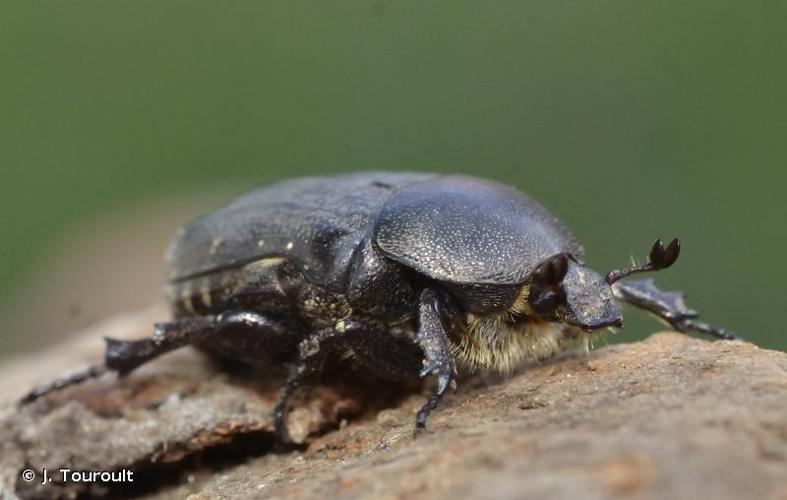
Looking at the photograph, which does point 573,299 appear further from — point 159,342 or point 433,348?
point 159,342

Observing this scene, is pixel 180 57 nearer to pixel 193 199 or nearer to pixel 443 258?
pixel 193 199

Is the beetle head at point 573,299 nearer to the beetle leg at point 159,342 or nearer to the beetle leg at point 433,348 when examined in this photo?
the beetle leg at point 433,348

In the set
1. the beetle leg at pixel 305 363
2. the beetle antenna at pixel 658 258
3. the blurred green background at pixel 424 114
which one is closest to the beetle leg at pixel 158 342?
the beetle leg at pixel 305 363

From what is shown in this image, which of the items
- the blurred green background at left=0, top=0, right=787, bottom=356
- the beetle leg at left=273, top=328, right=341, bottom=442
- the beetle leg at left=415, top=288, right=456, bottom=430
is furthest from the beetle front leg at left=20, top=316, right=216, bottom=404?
the blurred green background at left=0, top=0, right=787, bottom=356

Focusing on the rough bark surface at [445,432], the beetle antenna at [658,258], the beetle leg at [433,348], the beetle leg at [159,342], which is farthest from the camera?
the beetle leg at [159,342]

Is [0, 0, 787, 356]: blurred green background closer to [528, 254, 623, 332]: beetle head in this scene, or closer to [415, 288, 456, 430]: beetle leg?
[528, 254, 623, 332]: beetle head

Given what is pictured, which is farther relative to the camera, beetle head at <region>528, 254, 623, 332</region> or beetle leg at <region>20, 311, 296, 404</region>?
beetle leg at <region>20, 311, 296, 404</region>

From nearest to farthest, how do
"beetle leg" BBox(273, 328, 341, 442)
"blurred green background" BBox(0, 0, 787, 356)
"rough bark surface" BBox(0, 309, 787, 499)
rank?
"rough bark surface" BBox(0, 309, 787, 499) < "beetle leg" BBox(273, 328, 341, 442) < "blurred green background" BBox(0, 0, 787, 356)
